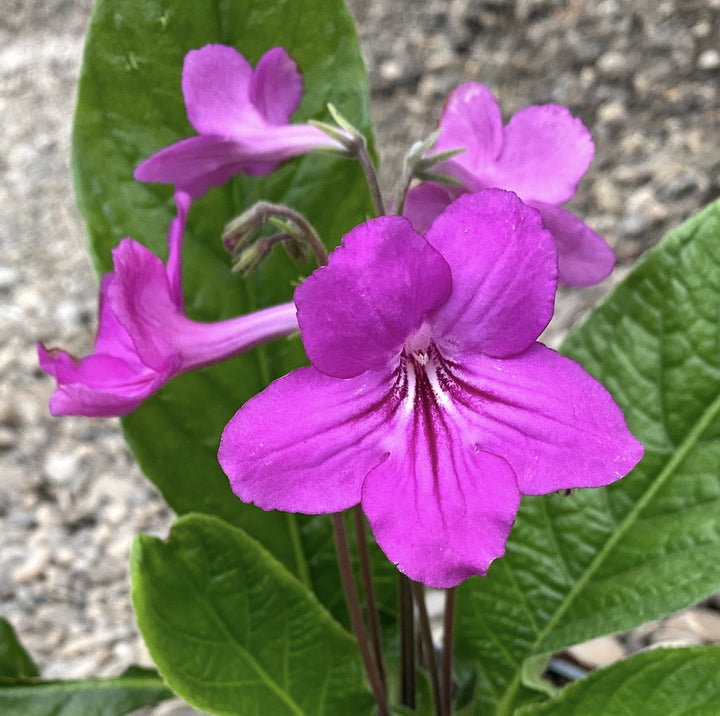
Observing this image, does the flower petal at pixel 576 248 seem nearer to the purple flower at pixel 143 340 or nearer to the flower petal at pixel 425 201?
the flower petal at pixel 425 201

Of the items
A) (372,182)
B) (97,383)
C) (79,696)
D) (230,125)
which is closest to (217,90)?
(230,125)

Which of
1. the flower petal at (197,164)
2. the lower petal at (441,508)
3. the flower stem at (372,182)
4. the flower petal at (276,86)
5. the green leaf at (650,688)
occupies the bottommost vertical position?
the green leaf at (650,688)

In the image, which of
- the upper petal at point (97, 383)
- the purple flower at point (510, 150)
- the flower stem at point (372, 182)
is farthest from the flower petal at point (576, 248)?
the upper petal at point (97, 383)

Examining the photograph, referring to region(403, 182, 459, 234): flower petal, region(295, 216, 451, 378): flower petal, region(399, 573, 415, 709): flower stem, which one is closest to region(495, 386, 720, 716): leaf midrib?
region(399, 573, 415, 709): flower stem

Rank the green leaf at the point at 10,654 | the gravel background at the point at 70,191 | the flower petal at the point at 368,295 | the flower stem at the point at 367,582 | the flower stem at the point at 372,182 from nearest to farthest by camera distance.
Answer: the flower petal at the point at 368,295 < the flower stem at the point at 372,182 < the flower stem at the point at 367,582 < the green leaf at the point at 10,654 < the gravel background at the point at 70,191

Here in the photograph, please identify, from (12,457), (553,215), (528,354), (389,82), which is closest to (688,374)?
(553,215)

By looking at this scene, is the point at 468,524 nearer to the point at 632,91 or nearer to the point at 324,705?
the point at 324,705

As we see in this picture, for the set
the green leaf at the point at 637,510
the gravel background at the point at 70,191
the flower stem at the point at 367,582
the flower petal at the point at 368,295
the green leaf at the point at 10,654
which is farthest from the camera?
the gravel background at the point at 70,191
